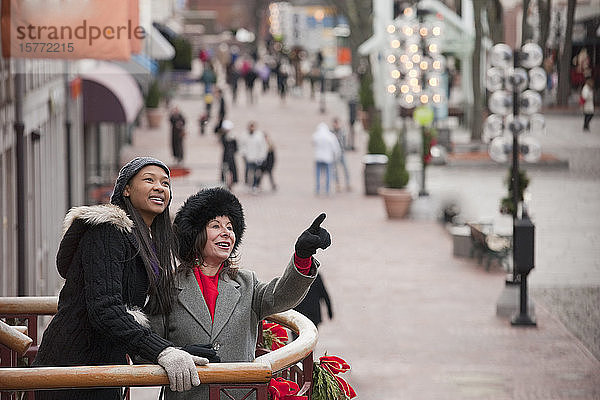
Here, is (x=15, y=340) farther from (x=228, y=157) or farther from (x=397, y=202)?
(x=228, y=157)

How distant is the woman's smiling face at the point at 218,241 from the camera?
5.63 meters

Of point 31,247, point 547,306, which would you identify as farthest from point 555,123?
point 31,247

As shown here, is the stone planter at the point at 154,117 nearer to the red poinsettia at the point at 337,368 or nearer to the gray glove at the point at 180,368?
the red poinsettia at the point at 337,368

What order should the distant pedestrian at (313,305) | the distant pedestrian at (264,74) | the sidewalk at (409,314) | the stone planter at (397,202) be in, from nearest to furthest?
the distant pedestrian at (313,305), the sidewalk at (409,314), the stone planter at (397,202), the distant pedestrian at (264,74)

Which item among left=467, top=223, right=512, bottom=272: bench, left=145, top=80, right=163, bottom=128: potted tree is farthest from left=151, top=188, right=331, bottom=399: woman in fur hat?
left=145, top=80, right=163, bottom=128: potted tree

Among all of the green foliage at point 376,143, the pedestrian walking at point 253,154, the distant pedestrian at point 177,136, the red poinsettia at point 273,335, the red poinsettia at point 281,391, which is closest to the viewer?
the red poinsettia at point 281,391

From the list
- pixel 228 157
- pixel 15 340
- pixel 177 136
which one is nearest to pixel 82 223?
pixel 15 340

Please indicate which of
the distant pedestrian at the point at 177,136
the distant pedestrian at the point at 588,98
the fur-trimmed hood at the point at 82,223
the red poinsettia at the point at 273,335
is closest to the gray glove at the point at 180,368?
the fur-trimmed hood at the point at 82,223

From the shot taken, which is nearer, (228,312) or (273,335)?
(228,312)

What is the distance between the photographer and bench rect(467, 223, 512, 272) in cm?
2114

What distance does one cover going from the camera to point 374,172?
3172 centimetres

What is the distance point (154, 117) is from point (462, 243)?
29572 millimetres

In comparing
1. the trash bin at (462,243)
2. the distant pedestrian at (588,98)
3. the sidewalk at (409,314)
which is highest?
the distant pedestrian at (588,98)

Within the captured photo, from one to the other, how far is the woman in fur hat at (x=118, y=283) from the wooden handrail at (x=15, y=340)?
66cm
